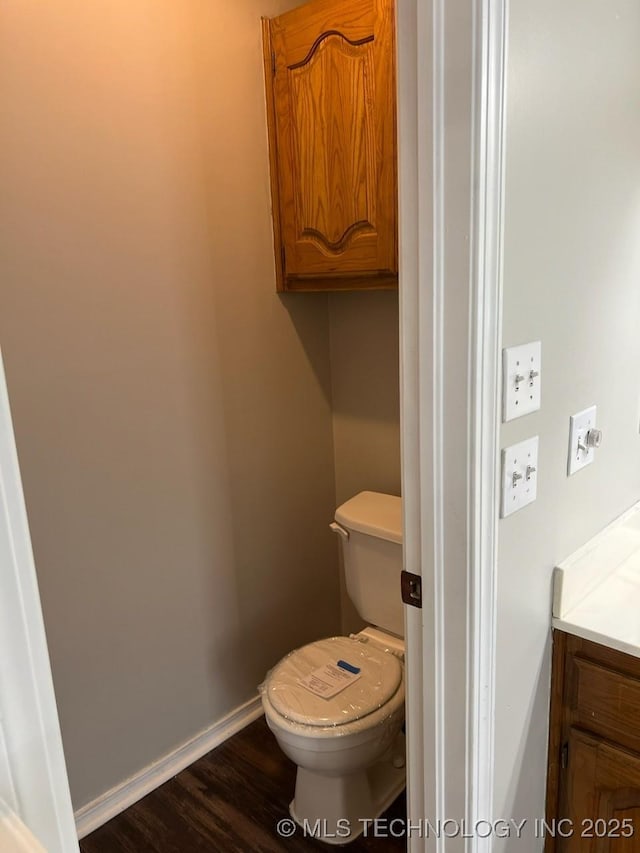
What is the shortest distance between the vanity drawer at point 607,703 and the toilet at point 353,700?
1.91 feet

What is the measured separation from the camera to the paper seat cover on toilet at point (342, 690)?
165cm

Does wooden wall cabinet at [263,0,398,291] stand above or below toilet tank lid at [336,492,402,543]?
above

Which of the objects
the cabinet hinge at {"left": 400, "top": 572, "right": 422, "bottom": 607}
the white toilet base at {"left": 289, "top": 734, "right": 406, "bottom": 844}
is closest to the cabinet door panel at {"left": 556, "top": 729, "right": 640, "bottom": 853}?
the cabinet hinge at {"left": 400, "top": 572, "right": 422, "bottom": 607}

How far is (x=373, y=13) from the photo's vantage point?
1634 millimetres

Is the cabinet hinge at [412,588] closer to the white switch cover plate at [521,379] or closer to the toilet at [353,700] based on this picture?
the white switch cover plate at [521,379]

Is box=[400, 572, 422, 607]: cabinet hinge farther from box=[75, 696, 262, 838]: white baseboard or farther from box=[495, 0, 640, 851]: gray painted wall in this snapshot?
box=[75, 696, 262, 838]: white baseboard

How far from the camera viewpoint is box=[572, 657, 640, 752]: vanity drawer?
1.16 meters

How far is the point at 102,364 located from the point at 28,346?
0.62 ft

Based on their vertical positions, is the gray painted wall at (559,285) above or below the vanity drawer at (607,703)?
above

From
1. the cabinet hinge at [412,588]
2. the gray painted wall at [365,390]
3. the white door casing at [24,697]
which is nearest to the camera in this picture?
the white door casing at [24,697]

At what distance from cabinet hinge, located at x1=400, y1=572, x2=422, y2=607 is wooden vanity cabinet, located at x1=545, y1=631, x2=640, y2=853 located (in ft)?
1.15

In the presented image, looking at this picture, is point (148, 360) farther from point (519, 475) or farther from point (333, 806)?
point (333, 806)

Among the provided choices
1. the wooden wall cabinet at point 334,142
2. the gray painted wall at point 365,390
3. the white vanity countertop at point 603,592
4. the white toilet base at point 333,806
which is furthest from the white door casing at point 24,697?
the gray painted wall at point 365,390

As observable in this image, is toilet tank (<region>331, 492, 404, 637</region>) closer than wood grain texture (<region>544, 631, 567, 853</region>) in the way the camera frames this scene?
No
